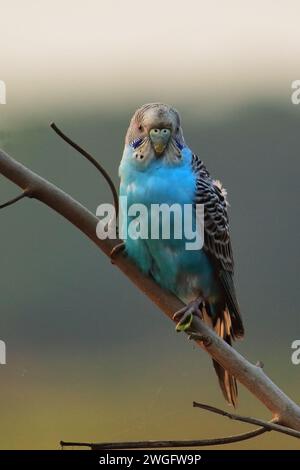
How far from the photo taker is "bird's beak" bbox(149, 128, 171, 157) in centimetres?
217

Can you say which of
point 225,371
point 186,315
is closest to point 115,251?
point 186,315

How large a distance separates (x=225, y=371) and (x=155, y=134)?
0.61 metres

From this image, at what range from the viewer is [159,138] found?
2.17m

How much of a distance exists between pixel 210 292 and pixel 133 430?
1.51 ft

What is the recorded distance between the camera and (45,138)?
484cm

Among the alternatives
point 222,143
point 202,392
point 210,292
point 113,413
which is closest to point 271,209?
point 222,143

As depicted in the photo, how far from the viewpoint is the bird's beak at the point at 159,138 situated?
2166 mm

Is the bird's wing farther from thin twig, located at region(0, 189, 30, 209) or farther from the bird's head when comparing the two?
thin twig, located at region(0, 189, 30, 209)

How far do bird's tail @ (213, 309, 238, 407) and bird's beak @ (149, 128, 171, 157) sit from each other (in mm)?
486

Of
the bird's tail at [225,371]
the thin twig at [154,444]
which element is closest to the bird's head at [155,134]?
the bird's tail at [225,371]

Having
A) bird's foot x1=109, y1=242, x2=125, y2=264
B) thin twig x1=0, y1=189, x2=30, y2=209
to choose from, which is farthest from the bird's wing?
thin twig x1=0, y1=189, x2=30, y2=209

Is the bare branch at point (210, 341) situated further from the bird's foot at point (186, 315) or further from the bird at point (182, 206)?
the bird at point (182, 206)

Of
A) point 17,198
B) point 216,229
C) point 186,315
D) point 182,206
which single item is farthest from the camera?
point 216,229

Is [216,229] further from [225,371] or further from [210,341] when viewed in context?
[210,341]
